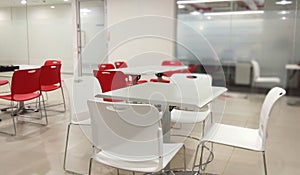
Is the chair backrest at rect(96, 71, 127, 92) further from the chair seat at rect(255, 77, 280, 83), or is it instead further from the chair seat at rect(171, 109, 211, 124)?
the chair seat at rect(255, 77, 280, 83)

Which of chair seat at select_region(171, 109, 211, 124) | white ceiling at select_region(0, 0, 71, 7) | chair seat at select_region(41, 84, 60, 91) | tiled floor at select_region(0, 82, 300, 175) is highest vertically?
white ceiling at select_region(0, 0, 71, 7)

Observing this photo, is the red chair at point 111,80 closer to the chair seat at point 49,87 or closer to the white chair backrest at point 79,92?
the white chair backrest at point 79,92

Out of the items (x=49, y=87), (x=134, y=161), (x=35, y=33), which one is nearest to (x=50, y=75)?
(x=49, y=87)

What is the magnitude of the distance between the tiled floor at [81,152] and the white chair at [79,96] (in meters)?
0.23

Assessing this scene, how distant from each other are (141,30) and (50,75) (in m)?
3.32

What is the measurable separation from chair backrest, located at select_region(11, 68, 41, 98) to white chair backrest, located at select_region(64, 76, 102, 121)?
1.21 metres

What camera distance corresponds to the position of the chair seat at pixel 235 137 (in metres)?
2.02

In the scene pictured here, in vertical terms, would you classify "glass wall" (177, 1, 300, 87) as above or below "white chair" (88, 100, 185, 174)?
above

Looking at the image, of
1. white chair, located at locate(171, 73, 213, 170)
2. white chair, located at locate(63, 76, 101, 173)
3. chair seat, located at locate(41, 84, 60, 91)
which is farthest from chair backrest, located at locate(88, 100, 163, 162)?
chair seat, located at locate(41, 84, 60, 91)

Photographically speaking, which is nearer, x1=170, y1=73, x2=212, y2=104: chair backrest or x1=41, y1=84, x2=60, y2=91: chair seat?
x1=170, y1=73, x2=212, y2=104: chair backrest

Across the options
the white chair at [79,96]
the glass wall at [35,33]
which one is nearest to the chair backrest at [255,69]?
the white chair at [79,96]

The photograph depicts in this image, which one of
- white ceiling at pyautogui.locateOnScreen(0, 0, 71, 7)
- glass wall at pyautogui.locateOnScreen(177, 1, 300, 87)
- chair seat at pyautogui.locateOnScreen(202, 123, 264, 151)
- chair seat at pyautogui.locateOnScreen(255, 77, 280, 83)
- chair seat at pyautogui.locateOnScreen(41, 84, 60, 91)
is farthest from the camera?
white ceiling at pyautogui.locateOnScreen(0, 0, 71, 7)

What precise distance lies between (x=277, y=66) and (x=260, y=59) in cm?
40

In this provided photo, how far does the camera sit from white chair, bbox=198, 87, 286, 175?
77.3 inches
